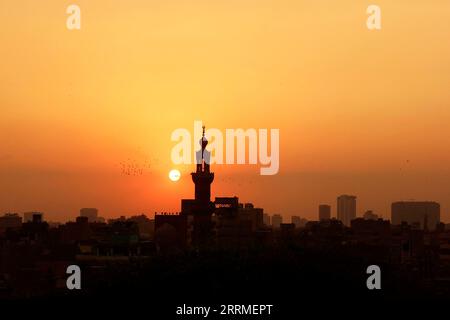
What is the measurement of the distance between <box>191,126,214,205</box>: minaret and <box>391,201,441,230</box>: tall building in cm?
1963

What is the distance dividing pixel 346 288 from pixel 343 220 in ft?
284

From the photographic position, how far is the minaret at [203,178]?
10804cm

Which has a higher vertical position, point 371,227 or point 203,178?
point 203,178

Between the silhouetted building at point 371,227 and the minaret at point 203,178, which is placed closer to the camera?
the silhouetted building at point 371,227

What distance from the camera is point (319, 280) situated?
33.3 m

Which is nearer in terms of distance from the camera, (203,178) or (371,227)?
(371,227)

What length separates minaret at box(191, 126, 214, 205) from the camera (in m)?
108

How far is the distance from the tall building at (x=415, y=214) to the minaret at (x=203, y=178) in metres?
19.6

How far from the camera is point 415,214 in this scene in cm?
12638

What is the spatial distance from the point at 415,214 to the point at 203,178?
2607cm

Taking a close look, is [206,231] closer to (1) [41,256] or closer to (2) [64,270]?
(1) [41,256]

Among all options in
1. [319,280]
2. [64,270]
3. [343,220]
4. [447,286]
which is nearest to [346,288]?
[319,280]

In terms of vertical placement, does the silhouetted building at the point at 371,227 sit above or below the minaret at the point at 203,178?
below
